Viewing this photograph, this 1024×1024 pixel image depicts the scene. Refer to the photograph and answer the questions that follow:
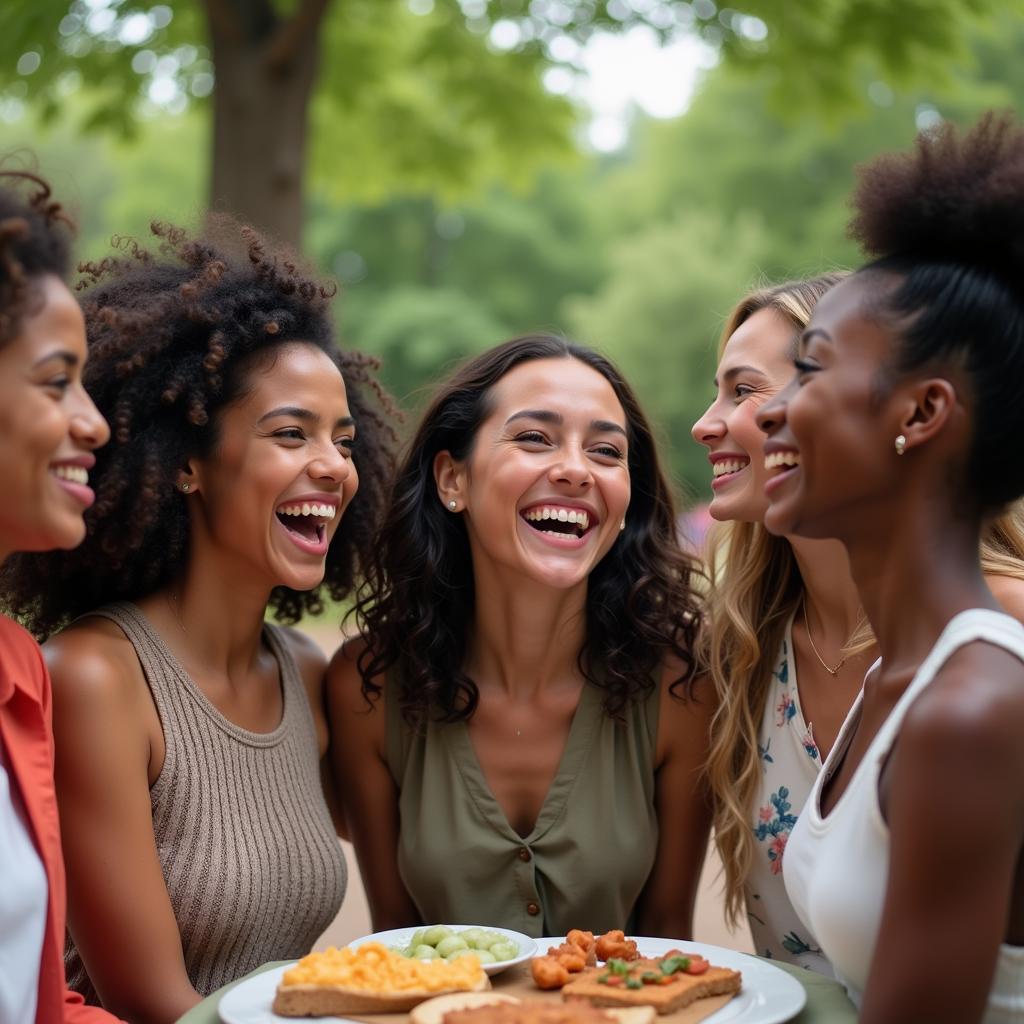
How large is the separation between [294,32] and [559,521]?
5615mm

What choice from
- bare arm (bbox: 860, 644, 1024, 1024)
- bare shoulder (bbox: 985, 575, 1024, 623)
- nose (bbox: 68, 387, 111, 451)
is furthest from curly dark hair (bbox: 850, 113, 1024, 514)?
nose (bbox: 68, 387, 111, 451)

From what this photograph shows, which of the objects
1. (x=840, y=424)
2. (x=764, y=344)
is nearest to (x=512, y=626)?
(x=764, y=344)

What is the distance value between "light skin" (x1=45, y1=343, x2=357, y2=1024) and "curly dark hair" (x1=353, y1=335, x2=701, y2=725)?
0.30 m

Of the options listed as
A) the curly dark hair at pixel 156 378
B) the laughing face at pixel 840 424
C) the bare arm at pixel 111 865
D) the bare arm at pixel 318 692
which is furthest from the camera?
the bare arm at pixel 318 692

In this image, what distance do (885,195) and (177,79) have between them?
910cm

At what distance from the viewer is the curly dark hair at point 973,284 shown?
2260 mm

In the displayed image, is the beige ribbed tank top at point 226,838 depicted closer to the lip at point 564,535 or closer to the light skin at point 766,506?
the lip at point 564,535

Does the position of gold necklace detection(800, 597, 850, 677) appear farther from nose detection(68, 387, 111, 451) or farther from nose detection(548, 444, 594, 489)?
nose detection(68, 387, 111, 451)

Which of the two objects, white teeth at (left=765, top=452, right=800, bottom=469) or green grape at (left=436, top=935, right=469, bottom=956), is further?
green grape at (left=436, top=935, right=469, bottom=956)

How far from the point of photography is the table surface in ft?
8.07

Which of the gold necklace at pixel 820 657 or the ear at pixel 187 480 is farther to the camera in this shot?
the gold necklace at pixel 820 657

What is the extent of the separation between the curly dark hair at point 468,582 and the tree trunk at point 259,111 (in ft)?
15.8

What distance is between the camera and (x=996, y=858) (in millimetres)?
2074

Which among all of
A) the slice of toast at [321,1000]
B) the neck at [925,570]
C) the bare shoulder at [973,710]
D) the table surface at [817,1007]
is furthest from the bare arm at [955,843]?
the slice of toast at [321,1000]
